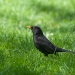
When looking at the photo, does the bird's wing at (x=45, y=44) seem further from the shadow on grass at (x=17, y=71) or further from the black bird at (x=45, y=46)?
the shadow on grass at (x=17, y=71)

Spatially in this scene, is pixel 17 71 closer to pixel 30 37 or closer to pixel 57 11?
pixel 30 37

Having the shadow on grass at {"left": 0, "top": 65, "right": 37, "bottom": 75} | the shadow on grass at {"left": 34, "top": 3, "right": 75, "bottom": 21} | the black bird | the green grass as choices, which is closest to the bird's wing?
the black bird

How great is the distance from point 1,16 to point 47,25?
1.41 metres

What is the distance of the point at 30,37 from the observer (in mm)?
8727

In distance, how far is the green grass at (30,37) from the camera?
652 centimetres

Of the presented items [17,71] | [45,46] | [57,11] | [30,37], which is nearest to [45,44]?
[45,46]

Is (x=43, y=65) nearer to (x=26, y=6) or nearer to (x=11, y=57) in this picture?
(x=11, y=57)

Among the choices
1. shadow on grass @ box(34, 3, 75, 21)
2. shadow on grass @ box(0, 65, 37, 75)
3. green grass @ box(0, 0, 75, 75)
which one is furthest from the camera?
shadow on grass @ box(34, 3, 75, 21)

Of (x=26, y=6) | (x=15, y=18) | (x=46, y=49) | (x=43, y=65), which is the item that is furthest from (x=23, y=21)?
(x=43, y=65)

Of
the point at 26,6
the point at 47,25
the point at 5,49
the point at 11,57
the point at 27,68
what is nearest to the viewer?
the point at 27,68

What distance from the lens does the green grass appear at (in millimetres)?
6519

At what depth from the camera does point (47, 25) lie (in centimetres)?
1241

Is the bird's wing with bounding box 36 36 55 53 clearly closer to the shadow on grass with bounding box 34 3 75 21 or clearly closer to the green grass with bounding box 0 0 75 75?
the green grass with bounding box 0 0 75 75

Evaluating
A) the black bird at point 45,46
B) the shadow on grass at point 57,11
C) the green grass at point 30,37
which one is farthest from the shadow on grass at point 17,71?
the shadow on grass at point 57,11
